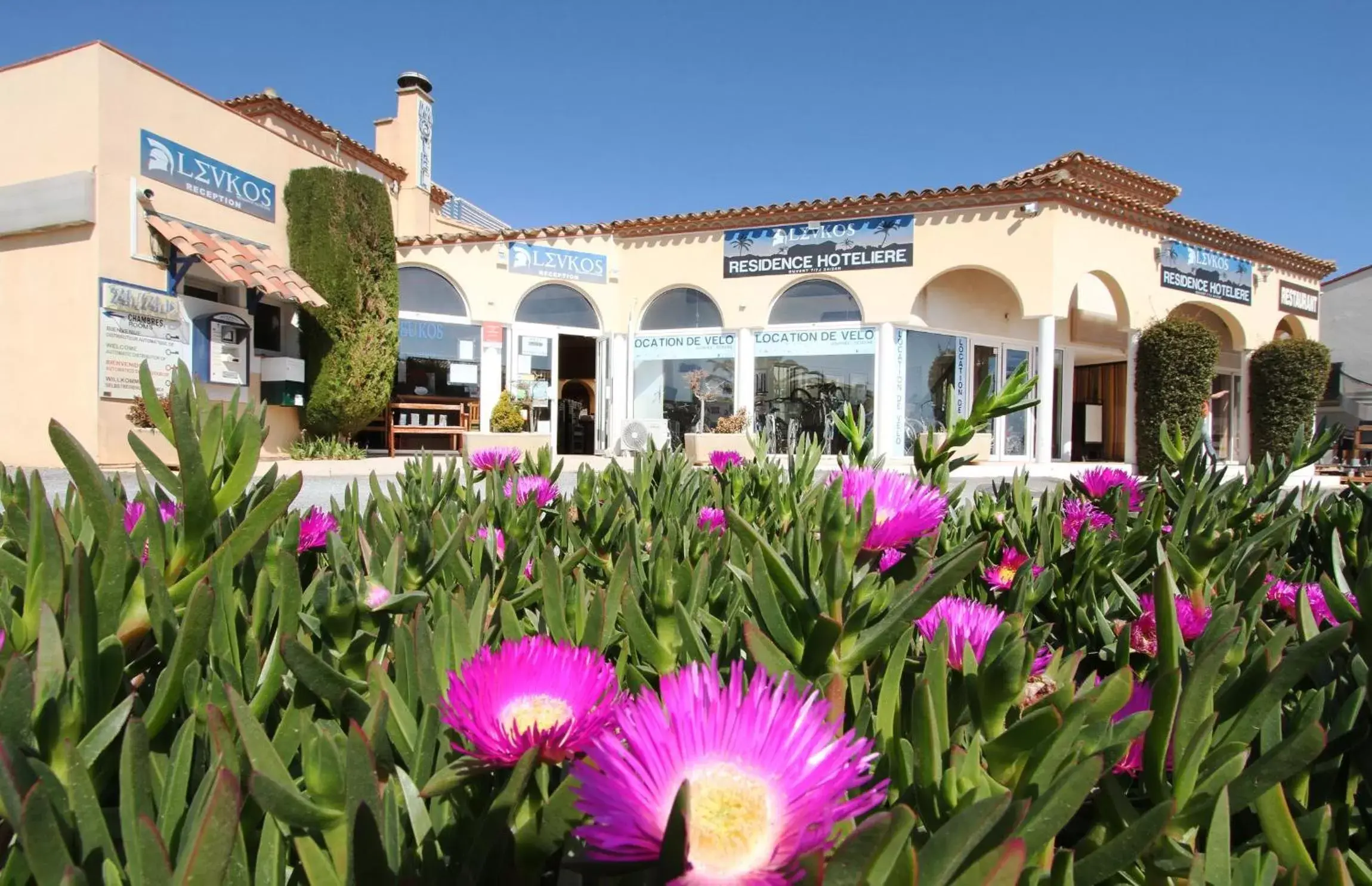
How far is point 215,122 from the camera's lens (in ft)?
27.5

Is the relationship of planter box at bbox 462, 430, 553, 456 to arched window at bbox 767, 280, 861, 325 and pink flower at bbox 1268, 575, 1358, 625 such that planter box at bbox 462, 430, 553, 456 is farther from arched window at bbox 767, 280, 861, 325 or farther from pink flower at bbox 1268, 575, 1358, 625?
pink flower at bbox 1268, 575, 1358, 625

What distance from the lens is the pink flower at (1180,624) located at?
86 cm

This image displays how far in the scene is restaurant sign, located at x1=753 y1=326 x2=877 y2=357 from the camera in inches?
427

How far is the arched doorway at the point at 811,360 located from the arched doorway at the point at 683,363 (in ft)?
1.85

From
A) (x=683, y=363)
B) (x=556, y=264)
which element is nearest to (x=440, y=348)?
(x=556, y=264)

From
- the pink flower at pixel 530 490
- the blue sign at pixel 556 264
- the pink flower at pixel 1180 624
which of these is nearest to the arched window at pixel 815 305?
the blue sign at pixel 556 264

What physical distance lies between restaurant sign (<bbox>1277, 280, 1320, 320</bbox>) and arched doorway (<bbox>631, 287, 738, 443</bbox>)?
30.1ft

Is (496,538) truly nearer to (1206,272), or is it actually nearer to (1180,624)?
(1180,624)

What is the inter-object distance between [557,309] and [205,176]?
191 inches

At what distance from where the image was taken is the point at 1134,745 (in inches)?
22.9

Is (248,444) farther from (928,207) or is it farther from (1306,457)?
(928,207)

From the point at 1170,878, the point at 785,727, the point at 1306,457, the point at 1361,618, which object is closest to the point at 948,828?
the point at 785,727

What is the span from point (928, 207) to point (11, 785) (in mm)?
11092

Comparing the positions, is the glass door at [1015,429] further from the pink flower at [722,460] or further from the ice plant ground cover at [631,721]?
the ice plant ground cover at [631,721]
